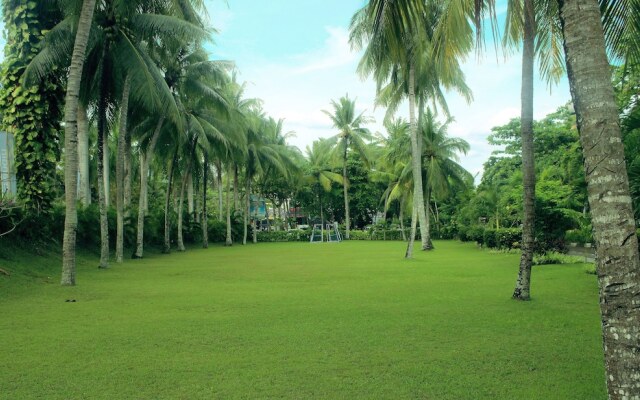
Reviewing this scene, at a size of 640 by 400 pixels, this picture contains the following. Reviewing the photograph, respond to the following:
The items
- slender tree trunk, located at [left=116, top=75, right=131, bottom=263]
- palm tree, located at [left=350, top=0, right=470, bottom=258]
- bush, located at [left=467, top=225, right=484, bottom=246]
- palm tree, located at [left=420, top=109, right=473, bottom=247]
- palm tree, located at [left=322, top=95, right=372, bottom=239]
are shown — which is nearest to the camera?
slender tree trunk, located at [left=116, top=75, right=131, bottom=263]

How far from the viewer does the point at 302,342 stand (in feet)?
16.6

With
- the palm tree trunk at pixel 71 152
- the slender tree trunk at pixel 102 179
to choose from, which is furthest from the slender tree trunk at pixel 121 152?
the palm tree trunk at pixel 71 152

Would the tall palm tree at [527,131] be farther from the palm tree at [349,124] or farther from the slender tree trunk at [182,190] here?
the palm tree at [349,124]

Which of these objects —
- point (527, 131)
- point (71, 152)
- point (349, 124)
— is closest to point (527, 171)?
point (527, 131)

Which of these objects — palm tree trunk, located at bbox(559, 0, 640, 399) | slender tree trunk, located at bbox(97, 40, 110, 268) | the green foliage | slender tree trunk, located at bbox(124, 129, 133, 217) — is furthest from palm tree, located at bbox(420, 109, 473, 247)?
palm tree trunk, located at bbox(559, 0, 640, 399)

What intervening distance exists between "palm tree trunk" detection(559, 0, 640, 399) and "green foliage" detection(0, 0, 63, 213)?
40.2 feet

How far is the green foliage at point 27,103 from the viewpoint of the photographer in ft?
39.5

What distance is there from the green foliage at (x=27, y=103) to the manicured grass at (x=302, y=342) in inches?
154

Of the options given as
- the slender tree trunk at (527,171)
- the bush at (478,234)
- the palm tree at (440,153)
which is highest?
the palm tree at (440,153)

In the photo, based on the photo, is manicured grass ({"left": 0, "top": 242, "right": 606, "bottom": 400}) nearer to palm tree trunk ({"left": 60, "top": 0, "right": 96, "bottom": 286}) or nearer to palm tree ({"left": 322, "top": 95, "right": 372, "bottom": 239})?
palm tree trunk ({"left": 60, "top": 0, "right": 96, "bottom": 286})

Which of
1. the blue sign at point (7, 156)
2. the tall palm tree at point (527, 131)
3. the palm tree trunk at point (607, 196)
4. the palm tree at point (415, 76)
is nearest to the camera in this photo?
the palm tree trunk at point (607, 196)

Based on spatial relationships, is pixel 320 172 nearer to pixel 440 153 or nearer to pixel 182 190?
pixel 440 153

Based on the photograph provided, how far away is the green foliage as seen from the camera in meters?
12.1

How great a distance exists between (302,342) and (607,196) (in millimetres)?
3253
